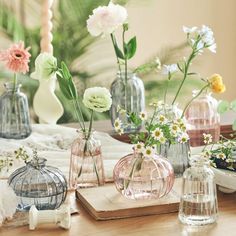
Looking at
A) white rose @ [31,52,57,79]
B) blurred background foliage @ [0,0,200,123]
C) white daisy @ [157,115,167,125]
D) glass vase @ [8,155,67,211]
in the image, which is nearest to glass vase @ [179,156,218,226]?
white daisy @ [157,115,167,125]

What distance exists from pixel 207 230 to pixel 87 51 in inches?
79.5

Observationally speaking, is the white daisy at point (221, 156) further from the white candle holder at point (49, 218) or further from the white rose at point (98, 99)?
the white candle holder at point (49, 218)

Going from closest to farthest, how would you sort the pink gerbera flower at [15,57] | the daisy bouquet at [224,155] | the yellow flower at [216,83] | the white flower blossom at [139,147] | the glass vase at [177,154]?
1. the white flower blossom at [139,147]
2. the daisy bouquet at [224,155]
3. the glass vase at [177,154]
4. the yellow flower at [216,83]
5. the pink gerbera flower at [15,57]

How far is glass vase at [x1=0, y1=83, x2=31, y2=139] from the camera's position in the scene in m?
2.13

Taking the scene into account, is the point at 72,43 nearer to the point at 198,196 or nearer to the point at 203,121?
the point at 203,121

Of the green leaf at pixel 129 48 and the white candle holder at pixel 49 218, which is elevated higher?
the green leaf at pixel 129 48

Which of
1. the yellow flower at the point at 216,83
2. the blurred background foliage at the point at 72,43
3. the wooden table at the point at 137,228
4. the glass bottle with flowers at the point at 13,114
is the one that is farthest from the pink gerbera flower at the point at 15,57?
the blurred background foliage at the point at 72,43

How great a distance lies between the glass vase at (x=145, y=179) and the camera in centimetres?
154

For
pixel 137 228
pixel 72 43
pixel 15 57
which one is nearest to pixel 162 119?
pixel 137 228

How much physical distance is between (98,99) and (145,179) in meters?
0.20

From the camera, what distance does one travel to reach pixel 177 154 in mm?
1734

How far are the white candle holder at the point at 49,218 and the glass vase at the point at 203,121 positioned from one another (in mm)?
675

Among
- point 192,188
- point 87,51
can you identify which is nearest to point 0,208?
point 192,188

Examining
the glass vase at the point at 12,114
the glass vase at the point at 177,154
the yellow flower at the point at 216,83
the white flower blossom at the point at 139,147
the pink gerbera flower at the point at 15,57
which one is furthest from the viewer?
the glass vase at the point at 12,114
